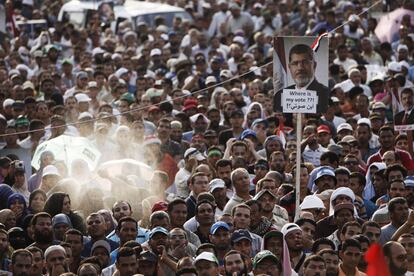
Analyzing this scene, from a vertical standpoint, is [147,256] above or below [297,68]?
below

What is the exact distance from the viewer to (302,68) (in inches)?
690

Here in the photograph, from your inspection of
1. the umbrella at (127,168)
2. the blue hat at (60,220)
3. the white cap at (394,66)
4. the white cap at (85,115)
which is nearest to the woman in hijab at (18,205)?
the blue hat at (60,220)

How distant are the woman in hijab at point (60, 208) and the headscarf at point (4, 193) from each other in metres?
0.87

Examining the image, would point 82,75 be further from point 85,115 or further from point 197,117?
point 197,117

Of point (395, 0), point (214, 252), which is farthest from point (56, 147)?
point (395, 0)

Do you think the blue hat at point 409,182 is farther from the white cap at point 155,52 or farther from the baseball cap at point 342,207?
the white cap at point 155,52

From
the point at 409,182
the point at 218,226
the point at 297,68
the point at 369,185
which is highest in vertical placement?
the point at 297,68

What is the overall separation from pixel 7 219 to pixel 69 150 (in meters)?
3.63

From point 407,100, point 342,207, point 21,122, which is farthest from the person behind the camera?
point 21,122

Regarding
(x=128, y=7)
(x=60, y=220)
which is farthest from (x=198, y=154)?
(x=128, y=7)

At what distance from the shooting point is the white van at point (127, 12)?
107 ft

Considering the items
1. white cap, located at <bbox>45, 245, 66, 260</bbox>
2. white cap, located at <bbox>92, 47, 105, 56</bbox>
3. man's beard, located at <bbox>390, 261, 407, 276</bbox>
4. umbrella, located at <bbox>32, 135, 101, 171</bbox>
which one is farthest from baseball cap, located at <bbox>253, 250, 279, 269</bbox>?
white cap, located at <bbox>92, 47, 105, 56</bbox>

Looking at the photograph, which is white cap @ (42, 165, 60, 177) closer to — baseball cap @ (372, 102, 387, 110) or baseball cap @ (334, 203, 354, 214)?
baseball cap @ (334, 203, 354, 214)

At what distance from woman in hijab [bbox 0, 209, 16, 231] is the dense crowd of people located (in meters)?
0.01
